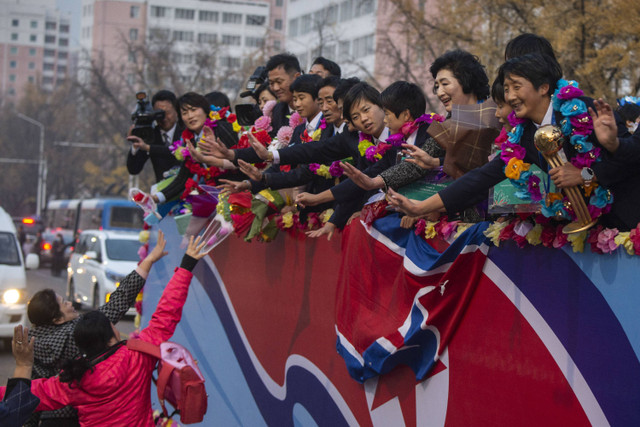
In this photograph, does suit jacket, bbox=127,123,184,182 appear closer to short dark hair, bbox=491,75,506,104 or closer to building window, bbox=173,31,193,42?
short dark hair, bbox=491,75,506,104

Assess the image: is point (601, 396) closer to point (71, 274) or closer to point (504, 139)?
point (504, 139)

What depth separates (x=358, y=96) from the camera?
18.0 feet

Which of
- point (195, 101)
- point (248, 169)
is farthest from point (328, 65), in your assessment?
point (248, 169)

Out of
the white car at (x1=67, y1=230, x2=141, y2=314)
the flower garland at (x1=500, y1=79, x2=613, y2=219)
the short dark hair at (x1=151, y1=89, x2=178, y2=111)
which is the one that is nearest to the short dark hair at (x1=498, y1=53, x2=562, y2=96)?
the flower garland at (x1=500, y1=79, x2=613, y2=219)

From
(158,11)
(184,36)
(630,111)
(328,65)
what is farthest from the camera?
(184,36)

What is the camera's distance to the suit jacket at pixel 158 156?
915cm

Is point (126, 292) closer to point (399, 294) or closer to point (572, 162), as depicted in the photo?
point (399, 294)

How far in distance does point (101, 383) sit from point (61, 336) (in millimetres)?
796

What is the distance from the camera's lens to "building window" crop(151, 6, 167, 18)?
9684 centimetres

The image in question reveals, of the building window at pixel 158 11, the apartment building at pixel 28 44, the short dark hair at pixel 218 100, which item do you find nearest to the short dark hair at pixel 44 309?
the short dark hair at pixel 218 100

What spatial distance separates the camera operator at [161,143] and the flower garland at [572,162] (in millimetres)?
5787

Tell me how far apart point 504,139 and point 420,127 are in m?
1.17

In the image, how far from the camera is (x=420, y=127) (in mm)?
5047

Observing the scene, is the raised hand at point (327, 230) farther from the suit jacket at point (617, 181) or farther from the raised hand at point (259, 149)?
the suit jacket at point (617, 181)
